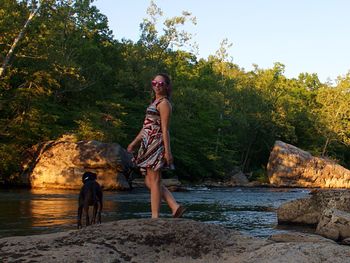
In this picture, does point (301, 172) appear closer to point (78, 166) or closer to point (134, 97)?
point (134, 97)

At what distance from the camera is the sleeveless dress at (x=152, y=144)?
17.0 feet

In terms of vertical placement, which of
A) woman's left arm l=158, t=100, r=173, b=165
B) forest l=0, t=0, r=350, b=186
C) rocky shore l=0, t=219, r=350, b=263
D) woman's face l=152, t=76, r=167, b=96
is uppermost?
forest l=0, t=0, r=350, b=186

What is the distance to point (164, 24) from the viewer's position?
45.2m

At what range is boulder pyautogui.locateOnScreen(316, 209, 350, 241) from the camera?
9852mm

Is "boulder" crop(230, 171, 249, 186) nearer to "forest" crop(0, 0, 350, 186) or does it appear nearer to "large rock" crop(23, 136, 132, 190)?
"forest" crop(0, 0, 350, 186)

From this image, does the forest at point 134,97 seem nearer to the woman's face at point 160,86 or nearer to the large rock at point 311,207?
the large rock at point 311,207

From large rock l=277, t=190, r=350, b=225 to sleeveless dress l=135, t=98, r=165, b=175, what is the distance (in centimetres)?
794

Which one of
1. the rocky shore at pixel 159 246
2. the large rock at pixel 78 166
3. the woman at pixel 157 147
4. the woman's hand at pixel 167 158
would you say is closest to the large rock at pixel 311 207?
the woman at pixel 157 147

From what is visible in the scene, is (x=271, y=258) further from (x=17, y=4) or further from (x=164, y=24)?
(x=164, y=24)

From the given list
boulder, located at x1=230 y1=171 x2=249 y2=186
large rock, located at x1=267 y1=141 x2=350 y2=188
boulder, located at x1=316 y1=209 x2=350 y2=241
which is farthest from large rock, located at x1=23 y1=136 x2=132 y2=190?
large rock, located at x1=267 y1=141 x2=350 y2=188

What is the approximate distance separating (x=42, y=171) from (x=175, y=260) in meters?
24.2

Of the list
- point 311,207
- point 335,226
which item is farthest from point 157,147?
point 311,207

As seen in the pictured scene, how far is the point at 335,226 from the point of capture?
9.91 metres

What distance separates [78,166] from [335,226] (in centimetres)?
1859
